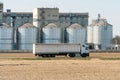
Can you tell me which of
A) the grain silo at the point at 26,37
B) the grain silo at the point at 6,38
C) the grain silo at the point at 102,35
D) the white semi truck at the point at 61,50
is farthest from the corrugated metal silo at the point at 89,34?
the white semi truck at the point at 61,50

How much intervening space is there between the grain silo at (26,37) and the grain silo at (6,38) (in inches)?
125

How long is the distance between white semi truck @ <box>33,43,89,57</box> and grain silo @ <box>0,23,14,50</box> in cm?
5559

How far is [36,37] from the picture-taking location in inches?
5743

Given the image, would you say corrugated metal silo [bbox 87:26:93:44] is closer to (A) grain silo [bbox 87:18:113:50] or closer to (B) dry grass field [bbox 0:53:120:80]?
(A) grain silo [bbox 87:18:113:50]

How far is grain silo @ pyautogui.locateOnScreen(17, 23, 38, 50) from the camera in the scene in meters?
144

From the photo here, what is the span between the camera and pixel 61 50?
86312 millimetres

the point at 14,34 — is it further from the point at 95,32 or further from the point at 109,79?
the point at 109,79

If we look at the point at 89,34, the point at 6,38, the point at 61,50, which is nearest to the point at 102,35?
the point at 89,34

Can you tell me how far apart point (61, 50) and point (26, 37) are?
59.1m

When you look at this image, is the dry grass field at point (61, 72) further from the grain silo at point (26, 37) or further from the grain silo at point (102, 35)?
the grain silo at point (102, 35)

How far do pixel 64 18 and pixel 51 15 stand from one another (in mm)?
18835

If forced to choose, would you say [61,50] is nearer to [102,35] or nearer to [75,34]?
[75,34]

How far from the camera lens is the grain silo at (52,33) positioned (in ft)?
474

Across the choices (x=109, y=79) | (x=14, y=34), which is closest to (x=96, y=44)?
(x=14, y=34)
